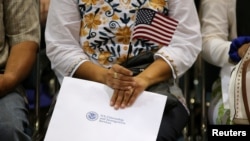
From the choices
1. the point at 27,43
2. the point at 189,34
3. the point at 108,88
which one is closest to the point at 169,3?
the point at 189,34

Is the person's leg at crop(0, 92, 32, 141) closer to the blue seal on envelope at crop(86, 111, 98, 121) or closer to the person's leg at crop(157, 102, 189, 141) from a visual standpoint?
the blue seal on envelope at crop(86, 111, 98, 121)

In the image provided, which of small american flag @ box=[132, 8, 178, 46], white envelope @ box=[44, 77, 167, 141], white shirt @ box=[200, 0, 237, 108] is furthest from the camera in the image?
white shirt @ box=[200, 0, 237, 108]

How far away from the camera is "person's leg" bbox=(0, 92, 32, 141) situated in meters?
1.49

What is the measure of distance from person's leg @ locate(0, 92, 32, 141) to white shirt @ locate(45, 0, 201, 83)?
19 cm

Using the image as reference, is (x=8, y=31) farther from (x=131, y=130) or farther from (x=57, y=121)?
(x=131, y=130)

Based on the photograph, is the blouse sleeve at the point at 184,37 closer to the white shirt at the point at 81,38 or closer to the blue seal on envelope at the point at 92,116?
the white shirt at the point at 81,38

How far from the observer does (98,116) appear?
1.44m

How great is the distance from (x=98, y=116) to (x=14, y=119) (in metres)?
0.28

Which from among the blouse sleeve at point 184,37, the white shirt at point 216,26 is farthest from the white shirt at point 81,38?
the white shirt at point 216,26

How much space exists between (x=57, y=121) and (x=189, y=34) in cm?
56

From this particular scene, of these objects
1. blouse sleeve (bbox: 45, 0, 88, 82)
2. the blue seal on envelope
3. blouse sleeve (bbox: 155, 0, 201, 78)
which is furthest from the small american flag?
Result: the blue seal on envelope

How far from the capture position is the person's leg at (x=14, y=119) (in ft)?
4.89

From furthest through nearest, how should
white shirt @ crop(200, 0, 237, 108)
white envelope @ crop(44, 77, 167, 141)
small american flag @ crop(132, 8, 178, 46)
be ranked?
1. white shirt @ crop(200, 0, 237, 108)
2. small american flag @ crop(132, 8, 178, 46)
3. white envelope @ crop(44, 77, 167, 141)

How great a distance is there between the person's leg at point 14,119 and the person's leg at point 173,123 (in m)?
0.41
